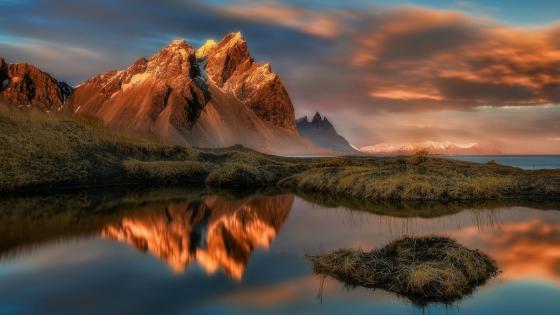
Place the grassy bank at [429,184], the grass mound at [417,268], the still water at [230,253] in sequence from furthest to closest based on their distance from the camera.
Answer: the grassy bank at [429,184] → the grass mound at [417,268] → the still water at [230,253]

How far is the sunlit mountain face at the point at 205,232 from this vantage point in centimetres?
1430

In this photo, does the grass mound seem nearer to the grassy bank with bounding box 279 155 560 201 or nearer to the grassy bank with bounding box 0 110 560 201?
the grassy bank with bounding box 279 155 560 201

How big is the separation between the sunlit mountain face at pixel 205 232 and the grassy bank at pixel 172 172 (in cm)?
903

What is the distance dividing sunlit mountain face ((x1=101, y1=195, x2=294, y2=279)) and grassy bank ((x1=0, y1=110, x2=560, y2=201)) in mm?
9033

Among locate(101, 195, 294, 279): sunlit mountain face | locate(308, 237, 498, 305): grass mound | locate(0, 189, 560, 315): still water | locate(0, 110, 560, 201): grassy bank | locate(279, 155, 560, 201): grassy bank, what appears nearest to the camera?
locate(0, 189, 560, 315): still water

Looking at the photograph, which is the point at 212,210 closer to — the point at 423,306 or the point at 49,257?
the point at 49,257

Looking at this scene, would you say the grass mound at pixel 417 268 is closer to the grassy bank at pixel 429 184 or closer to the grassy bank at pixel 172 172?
the grassy bank at pixel 429 184

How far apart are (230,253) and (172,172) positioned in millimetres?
28751

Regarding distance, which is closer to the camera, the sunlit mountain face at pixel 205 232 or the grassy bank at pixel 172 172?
the sunlit mountain face at pixel 205 232

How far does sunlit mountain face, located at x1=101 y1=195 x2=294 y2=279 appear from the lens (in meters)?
14.3

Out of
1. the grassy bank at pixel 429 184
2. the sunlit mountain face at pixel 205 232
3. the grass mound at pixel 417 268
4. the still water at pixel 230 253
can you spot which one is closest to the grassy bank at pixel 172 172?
the grassy bank at pixel 429 184

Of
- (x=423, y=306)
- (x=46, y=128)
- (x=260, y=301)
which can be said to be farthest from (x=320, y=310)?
(x=46, y=128)

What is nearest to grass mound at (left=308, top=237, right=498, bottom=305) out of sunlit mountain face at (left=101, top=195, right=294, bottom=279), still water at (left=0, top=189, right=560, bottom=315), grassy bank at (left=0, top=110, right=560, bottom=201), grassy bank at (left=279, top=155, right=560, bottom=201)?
still water at (left=0, top=189, right=560, bottom=315)

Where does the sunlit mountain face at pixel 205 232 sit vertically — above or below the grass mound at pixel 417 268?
below
